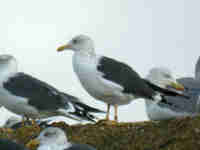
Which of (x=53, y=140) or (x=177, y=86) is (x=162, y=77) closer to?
(x=177, y=86)

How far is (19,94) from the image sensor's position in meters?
12.4

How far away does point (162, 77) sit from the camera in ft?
45.3

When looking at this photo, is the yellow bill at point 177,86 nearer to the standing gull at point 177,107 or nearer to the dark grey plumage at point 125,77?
the standing gull at point 177,107

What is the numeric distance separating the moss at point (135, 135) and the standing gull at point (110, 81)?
49 cm

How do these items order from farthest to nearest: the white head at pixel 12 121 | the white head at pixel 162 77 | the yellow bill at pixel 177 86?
the white head at pixel 12 121
the white head at pixel 162 77
the yellow bill at pixel 177 86

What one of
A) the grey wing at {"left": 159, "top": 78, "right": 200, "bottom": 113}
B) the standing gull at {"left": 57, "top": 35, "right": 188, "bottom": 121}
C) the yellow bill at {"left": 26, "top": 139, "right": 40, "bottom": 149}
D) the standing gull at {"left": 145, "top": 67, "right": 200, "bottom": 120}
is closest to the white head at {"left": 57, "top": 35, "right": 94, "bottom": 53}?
the standing gull at {"left": 57, "top": 35, "right": 188, "bottom": 121}

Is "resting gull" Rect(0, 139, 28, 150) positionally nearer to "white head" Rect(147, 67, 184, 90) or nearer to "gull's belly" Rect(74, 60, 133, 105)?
"gull's belly" Rect(74, 60, 133, 105)

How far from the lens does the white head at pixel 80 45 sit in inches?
506

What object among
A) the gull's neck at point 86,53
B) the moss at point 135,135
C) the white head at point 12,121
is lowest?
the white head at point 12,121

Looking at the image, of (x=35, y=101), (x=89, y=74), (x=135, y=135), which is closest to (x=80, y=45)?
(x=89, y=74)

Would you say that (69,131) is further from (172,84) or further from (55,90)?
(172,84)

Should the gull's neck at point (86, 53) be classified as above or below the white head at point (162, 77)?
above

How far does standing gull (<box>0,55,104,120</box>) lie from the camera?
12.3 metres

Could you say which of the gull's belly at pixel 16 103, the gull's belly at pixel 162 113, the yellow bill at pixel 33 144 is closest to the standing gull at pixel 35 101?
the gull's belly at pixel 16 103
